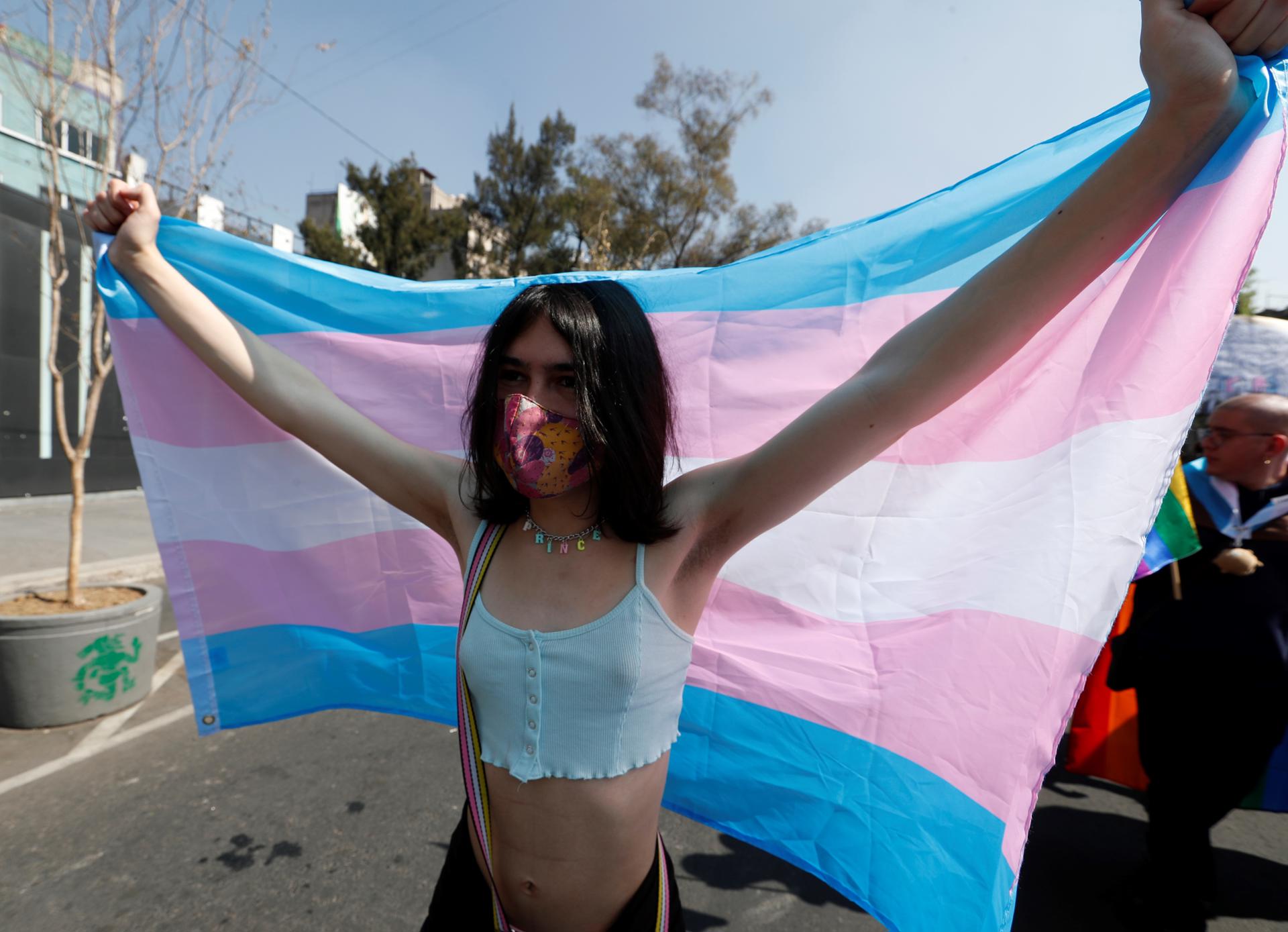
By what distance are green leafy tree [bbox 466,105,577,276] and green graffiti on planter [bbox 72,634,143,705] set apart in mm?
14897

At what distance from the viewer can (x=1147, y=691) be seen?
274cm

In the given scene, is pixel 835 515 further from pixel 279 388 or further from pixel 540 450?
pixel 279 388

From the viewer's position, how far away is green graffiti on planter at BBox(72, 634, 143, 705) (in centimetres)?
400

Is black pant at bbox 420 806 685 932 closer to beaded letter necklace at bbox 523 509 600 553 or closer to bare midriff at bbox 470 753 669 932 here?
bare midriff at bbox 470 753 669 932

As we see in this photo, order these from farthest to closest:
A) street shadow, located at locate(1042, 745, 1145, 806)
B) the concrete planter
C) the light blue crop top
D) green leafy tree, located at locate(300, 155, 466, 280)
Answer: green leafy tree, located at locate(300, 155, 466, 280)
street shadow, located at locate(1042, 745, 1145, 806)
the concrete planter
the light blue crop top

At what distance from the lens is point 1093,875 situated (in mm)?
3236

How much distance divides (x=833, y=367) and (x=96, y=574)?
24.6 feet

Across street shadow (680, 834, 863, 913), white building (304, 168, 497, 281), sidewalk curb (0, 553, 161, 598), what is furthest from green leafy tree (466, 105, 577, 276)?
street shadow (680, 834, 863, 913)

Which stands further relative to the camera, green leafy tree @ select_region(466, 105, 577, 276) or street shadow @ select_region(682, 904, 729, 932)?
green leafy tree @ select_region(466, 105, 577, 276)

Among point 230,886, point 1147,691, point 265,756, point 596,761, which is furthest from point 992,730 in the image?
point 265,756

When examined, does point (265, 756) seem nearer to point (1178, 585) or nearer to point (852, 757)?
point (852, 757)

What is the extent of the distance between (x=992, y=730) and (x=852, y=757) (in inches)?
13.9

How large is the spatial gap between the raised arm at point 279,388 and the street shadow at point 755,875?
2226 millimetres

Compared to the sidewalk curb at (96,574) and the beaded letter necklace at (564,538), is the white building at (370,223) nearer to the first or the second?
the sidewalk curb at (96,574)
